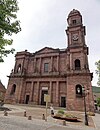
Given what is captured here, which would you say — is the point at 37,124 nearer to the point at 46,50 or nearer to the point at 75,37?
the point at 75,37

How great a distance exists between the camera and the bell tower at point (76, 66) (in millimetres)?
26609

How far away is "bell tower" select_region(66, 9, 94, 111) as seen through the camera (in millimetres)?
26609

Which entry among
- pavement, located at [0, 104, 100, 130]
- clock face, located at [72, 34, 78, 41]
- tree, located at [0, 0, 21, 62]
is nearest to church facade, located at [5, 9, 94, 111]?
clock face, located at [72, 34, 78, 41]

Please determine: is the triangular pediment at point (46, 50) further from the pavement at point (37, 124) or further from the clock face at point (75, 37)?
the pavement at point (37, 124)

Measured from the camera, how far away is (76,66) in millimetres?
31547

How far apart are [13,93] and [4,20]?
3040 centimetres

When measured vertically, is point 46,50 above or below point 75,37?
below

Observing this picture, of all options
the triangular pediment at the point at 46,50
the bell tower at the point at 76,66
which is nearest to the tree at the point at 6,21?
the bell tower at the point at 76,66

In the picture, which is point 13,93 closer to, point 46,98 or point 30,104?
point 30,104

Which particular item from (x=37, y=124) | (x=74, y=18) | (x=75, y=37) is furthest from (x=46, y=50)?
(x=37, y=124)

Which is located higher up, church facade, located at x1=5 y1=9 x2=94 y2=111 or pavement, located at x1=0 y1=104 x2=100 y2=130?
church facade, located at x1=5 y1=9 x2=94 y2=111

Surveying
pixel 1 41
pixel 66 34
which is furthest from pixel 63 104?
pixel 1 41

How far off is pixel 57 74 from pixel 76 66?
17.1 feet

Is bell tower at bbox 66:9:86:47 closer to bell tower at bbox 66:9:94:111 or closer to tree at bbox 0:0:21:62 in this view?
bell tower at bbox 66:9:94:111
